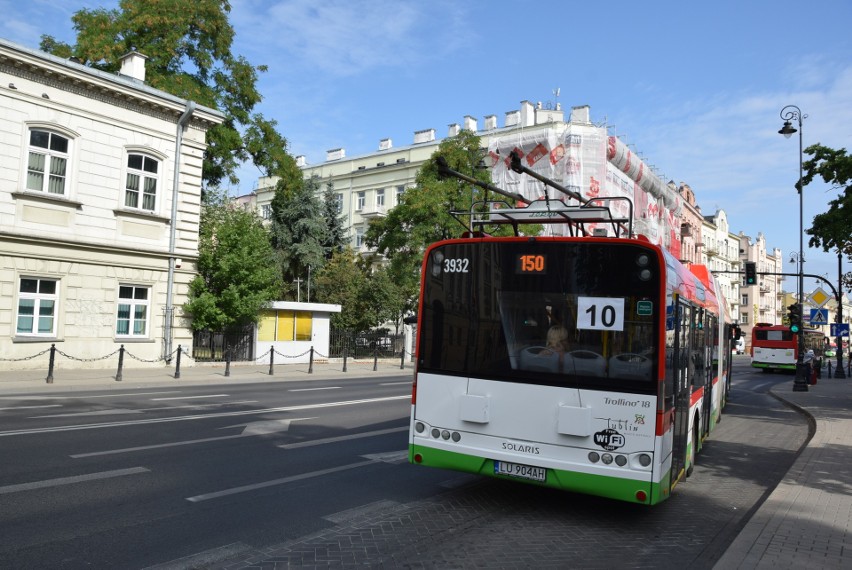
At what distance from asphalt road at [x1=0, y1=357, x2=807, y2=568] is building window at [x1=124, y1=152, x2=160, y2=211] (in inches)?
541

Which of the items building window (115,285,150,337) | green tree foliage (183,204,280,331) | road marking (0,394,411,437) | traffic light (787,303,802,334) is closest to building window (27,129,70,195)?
building window (115,285,150,337)

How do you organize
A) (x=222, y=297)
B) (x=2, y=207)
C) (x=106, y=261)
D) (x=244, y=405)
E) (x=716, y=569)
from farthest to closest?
1. (x=222, y=297)
2. (x=106, y=261)
3. (x=2, y=207)
4. (x=244, y=405)
5. (x=716, y=569)

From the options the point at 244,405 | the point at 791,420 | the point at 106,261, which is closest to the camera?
the point at 244,405

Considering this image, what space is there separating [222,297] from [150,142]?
6.29 m

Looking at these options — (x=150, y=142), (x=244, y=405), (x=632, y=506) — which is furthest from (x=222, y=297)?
(x=632, y=506)

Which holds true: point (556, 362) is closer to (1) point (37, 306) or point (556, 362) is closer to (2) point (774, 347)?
(1) point (37, 306)

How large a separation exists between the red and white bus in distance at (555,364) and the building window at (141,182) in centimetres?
1976

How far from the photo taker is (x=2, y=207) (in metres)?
20.0

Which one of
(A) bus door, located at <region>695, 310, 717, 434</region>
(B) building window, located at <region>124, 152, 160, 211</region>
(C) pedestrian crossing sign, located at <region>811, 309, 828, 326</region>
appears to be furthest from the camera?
(C) pedestrian crossing sign, located at <region>811, 309, 828, 326</region>

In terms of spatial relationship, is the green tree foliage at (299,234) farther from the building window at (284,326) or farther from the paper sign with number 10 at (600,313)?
the paper sign with number 10 at (600,313)

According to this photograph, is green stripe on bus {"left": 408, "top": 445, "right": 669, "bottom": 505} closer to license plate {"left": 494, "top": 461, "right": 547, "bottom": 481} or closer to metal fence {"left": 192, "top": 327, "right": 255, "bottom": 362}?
license plate {"left": 494, "top": 461, "right": 547, "bottom": 481}

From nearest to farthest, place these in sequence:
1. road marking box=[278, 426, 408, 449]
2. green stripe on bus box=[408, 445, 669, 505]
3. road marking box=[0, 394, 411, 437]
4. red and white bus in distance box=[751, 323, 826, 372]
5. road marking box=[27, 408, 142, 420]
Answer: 1. green stripe on bus box=[408, 445, 669, 505]
2. road marking box=[278, 426, 408, 449]
3. road marking box=[0, 394, 411, 437]
4. road marking box=[27, 408, 142, 420]
5. red and white bus in distance box=[751, 323, 826, 372]

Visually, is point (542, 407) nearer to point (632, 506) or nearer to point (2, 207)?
point (632, 506)

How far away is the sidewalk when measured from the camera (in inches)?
203
